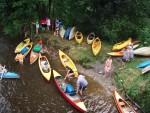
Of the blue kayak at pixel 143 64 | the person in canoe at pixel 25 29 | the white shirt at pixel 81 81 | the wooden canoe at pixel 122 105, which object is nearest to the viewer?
the wooden canoe at pixel 122 105

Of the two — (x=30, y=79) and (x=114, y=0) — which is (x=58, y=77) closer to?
(x=30, y=79)

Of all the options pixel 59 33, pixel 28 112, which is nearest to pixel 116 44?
pixel 59 33

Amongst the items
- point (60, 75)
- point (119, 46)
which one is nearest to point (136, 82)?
point (119, 46)

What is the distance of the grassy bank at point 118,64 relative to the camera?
658 inches

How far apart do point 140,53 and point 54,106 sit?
314 inches

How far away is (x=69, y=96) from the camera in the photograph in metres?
17.2

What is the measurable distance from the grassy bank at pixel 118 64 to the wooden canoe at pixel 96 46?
0.28m

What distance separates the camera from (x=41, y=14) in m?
25.9

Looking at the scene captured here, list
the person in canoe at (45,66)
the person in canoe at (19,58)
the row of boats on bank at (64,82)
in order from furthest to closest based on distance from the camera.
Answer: the person in canoe at (19,58), the person in canoe at (45,66), the row of boats on bank at (64,82)

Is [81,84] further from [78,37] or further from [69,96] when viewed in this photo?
[78,37]

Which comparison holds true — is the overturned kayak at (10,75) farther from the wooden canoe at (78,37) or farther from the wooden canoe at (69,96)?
the wooden canoe at (78,37)

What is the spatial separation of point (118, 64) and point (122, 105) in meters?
4.59

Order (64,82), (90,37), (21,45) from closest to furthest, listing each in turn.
A: (64,82) → (21,45) → (90,37)

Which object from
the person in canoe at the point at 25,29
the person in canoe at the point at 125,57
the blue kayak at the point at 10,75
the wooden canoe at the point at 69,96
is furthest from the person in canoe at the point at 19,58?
the person in canoe at the point at 125,57
